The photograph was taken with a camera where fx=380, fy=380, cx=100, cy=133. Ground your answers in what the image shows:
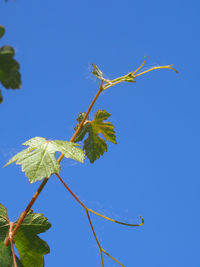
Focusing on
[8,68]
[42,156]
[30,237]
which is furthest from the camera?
[30,237]

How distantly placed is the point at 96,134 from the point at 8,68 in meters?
0.93

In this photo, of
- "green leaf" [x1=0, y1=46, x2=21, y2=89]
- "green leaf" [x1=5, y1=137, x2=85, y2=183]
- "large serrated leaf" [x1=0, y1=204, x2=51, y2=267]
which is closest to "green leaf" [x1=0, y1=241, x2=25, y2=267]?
"large serrated leaf" [x1=0, y1=204, x2=51, y2=267]

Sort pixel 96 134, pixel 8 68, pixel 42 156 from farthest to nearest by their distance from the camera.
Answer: pixel 96 134
pixel 42 156
pixel 8 68

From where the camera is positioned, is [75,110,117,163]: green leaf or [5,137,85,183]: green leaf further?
[75,110,117,163]: green leaf

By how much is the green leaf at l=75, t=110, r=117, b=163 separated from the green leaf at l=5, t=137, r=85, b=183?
0.93 ft

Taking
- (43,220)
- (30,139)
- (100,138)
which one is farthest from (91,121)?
(43,220)

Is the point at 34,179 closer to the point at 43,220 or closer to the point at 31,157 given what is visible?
the point at 31,157

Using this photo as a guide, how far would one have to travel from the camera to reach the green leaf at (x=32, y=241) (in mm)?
1657

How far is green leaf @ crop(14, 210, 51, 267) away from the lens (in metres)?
1.66

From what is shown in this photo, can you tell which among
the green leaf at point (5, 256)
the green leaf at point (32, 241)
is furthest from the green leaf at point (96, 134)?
the green leaf at point (5, 256)

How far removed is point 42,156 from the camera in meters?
1.50

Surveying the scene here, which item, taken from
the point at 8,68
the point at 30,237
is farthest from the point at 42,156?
the point at 8,68

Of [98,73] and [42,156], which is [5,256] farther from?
[98,73]

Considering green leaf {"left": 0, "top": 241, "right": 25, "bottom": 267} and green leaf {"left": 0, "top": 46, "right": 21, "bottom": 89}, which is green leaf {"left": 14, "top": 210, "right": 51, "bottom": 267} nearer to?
green leaf {"left": 0, "top": 241, "right": 25, "bottom": 267}
